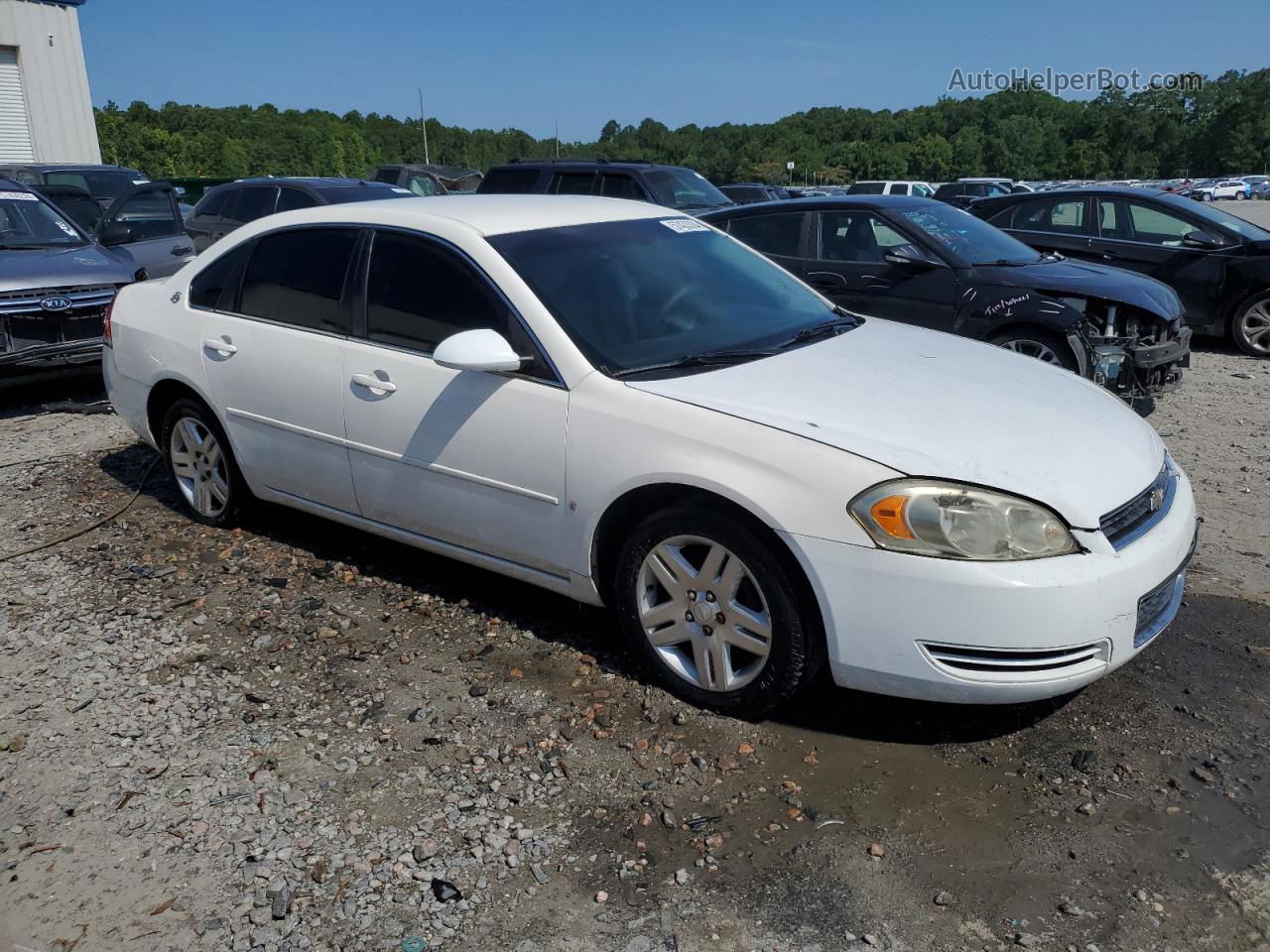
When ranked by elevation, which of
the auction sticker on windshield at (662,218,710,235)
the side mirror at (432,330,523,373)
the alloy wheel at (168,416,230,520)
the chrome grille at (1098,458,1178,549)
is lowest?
the alloy wheel at (168,416,230,520)

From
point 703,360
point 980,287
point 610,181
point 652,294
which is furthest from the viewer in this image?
point 610,181

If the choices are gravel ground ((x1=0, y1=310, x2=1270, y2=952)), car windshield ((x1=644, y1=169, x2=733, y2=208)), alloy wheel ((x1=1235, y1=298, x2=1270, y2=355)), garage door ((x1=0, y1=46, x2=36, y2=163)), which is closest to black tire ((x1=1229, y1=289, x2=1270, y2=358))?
alloy wheel ((x1=1235, y1=298, x2=1270, y2=355))

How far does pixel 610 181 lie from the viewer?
40.4 ft

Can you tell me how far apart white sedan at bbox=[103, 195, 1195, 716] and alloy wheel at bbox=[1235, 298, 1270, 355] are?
704 centimetres

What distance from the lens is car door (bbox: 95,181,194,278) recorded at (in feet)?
31.9

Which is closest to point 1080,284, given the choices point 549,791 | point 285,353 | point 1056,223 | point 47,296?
point 1056,223

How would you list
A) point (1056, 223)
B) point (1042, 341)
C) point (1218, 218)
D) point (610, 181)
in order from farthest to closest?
point (610, 181) < point (1056, 223) < point (1218, 218) < point (1042, 341)

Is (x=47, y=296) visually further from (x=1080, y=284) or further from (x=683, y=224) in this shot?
(x=1080, y=284)

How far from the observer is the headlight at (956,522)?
2.99 meters

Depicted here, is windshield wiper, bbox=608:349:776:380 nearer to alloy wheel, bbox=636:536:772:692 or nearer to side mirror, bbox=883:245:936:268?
alloy wheel, bbox=636:536:772:692

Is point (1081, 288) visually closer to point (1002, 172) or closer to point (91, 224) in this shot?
point (91, 224)

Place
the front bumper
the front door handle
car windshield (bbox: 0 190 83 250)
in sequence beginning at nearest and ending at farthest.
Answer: the front bumper
the front door handle
car windshield (bbox: 0 190 83 250)

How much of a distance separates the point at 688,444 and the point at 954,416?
866 millimetres

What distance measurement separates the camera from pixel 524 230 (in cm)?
416
